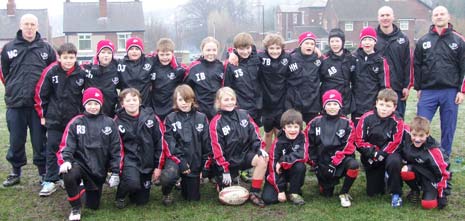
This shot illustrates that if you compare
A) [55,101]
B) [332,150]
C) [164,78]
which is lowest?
[332,150]

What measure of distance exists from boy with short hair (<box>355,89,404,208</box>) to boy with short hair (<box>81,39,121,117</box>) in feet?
9.83

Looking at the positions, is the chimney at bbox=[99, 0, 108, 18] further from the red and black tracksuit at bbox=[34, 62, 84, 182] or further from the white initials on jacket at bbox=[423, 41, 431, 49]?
the white initials on jacket at bbox=[423, 41, 431, 49]

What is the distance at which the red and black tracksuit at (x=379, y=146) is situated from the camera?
5672 millimetres

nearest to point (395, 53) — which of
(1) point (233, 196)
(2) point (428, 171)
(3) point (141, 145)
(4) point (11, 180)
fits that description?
(2) point (428, 171)

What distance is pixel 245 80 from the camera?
21.8ft

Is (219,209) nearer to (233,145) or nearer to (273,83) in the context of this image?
(233,145)

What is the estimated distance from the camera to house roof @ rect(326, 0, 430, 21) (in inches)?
2267

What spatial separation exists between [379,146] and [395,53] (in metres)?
1.55

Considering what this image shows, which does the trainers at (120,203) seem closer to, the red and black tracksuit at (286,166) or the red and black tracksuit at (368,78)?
the red and black tracksuit at (286,166)

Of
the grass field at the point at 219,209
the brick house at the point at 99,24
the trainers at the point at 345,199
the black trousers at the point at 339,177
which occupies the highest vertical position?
the brick house at the point at 99,24

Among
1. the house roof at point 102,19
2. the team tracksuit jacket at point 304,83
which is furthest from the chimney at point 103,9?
the team tracksuit jacket at point 304,83

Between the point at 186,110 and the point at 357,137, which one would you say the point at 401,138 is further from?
the point at 186,110

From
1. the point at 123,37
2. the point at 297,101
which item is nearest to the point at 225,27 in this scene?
the point at 123,37

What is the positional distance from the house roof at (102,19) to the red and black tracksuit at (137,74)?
146 feet
